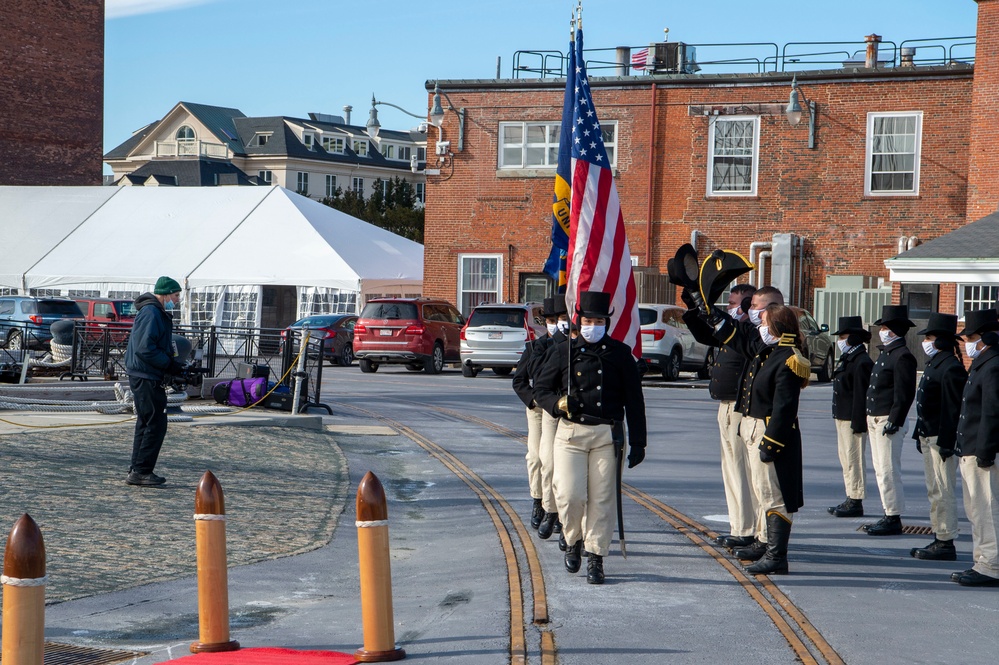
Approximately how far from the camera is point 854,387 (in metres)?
10.6

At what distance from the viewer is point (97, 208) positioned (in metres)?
39.1

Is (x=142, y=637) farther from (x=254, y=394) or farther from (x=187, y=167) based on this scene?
(x=187, y=167)

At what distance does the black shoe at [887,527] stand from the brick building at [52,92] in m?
48.4

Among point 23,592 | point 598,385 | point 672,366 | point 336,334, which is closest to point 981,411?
point 598,385

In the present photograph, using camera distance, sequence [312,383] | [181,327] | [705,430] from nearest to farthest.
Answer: [705,430] < [312,383] < [181,327]

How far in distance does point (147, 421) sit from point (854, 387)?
628 cm

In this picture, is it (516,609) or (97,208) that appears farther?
(97,208)

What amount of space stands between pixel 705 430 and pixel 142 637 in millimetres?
11803

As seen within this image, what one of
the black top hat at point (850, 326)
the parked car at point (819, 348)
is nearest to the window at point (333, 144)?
the parked car at point (819, 348)

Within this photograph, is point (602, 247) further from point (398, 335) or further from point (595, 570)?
point (398, 335)

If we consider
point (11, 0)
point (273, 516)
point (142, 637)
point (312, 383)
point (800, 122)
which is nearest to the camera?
point (142, 637)

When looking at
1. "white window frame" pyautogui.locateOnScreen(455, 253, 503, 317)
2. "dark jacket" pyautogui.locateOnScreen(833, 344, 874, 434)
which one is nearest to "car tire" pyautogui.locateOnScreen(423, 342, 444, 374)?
"white window frame" pyautogui.locateOnScreen(455, 253, 503, 317)

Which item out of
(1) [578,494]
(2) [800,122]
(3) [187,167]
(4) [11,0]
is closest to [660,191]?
(2) [800,122]

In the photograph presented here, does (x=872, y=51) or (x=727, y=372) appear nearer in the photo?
(x=727, y=372)
